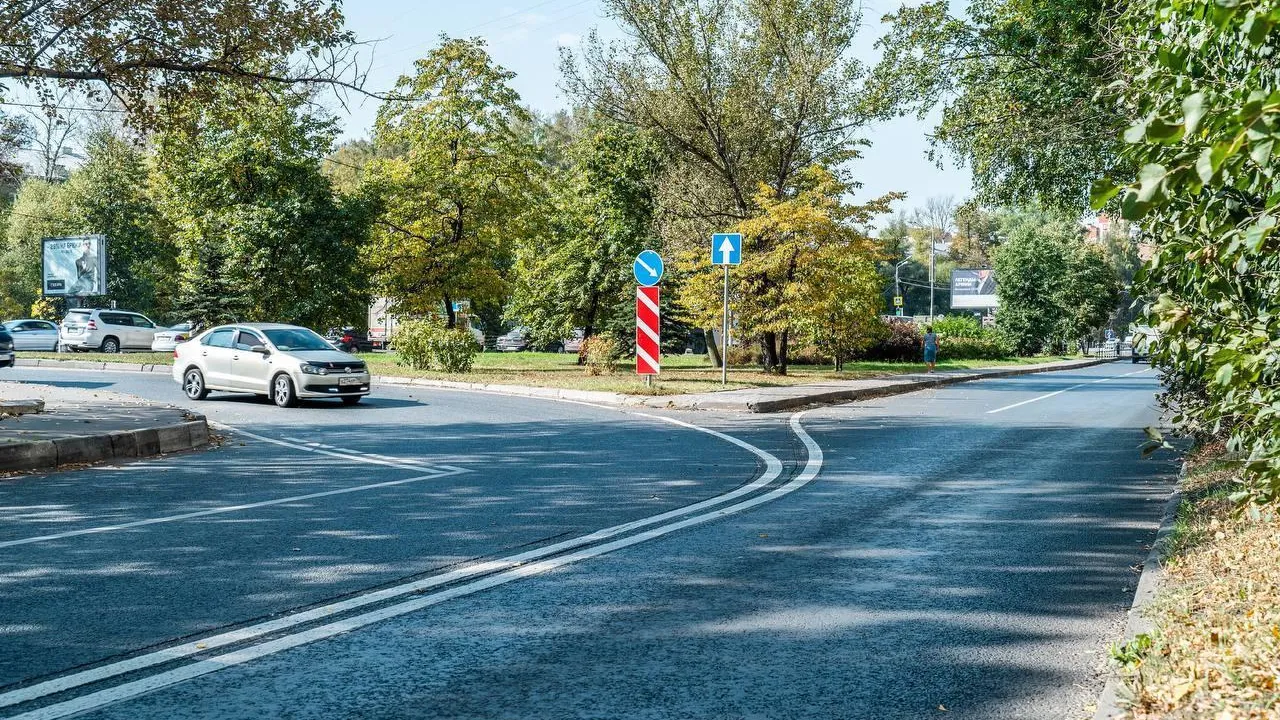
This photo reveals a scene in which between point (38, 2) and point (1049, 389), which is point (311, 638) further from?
point (1049, 389)

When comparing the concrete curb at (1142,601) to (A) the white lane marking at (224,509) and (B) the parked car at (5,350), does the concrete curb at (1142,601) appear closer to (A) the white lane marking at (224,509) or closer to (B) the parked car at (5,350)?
(A) the white lane marking at (224,509)

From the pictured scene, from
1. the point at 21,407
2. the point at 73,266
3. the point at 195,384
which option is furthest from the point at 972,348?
the point at 21,407

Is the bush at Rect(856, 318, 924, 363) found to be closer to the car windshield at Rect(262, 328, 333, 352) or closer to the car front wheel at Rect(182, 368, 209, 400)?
the car windshield at Rect(262, 328, 333, 352)

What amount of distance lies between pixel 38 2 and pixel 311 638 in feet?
39.9

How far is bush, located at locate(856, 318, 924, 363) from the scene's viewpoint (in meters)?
44.2

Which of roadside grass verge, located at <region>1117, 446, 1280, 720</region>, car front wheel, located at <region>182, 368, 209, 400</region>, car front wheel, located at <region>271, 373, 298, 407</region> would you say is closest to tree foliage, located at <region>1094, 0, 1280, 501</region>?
roadside grass verge, located at <region>1117, 446, 1280, 720</region>

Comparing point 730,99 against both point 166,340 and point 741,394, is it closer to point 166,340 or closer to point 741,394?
point 741,394

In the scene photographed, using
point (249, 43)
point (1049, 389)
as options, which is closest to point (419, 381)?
point (249, 43)

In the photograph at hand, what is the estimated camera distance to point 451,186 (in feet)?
117

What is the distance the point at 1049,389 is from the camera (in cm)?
2764

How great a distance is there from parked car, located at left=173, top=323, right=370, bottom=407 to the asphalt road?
6042 mm

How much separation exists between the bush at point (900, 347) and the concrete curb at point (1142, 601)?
36.6 metres

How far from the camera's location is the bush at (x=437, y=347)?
28.1 metres

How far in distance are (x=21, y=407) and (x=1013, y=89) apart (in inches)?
602
